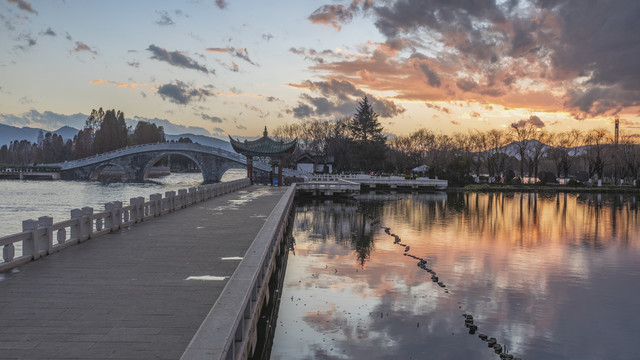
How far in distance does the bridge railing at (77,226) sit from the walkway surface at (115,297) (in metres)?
0.35

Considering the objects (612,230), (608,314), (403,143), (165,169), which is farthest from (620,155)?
(165,169)

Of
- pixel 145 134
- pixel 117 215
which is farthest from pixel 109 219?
pixel 145 134

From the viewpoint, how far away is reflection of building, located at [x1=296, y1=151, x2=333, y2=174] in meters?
99.6

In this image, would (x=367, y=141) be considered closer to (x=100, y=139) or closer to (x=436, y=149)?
(x=436, y=149)

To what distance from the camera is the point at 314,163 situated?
102375mm

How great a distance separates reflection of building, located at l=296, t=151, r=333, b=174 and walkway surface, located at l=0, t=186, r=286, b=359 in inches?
3298

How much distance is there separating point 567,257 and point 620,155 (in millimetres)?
91994

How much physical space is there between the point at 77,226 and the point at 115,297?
21.6 ft

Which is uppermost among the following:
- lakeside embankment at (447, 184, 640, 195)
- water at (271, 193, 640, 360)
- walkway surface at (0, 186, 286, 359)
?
walkway surface at (0, 186, 286, 359)

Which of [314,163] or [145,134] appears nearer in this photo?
[314,163]

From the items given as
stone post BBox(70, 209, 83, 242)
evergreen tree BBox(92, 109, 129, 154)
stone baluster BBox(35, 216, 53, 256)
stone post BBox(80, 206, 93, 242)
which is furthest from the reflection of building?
stone baluster BBox(35, 216, 53, 256)

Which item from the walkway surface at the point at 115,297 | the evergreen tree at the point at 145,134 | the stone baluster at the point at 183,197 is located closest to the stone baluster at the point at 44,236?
the walkway surface at the point at 115,297

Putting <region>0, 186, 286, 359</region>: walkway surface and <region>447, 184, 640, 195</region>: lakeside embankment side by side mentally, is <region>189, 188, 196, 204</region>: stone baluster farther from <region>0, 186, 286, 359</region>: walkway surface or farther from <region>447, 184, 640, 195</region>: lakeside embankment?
<region>447, 184, 640, 195</region>: lakeside embankment

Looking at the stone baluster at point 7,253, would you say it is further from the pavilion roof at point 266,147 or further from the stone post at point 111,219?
the pavilion roof at point 266,147
